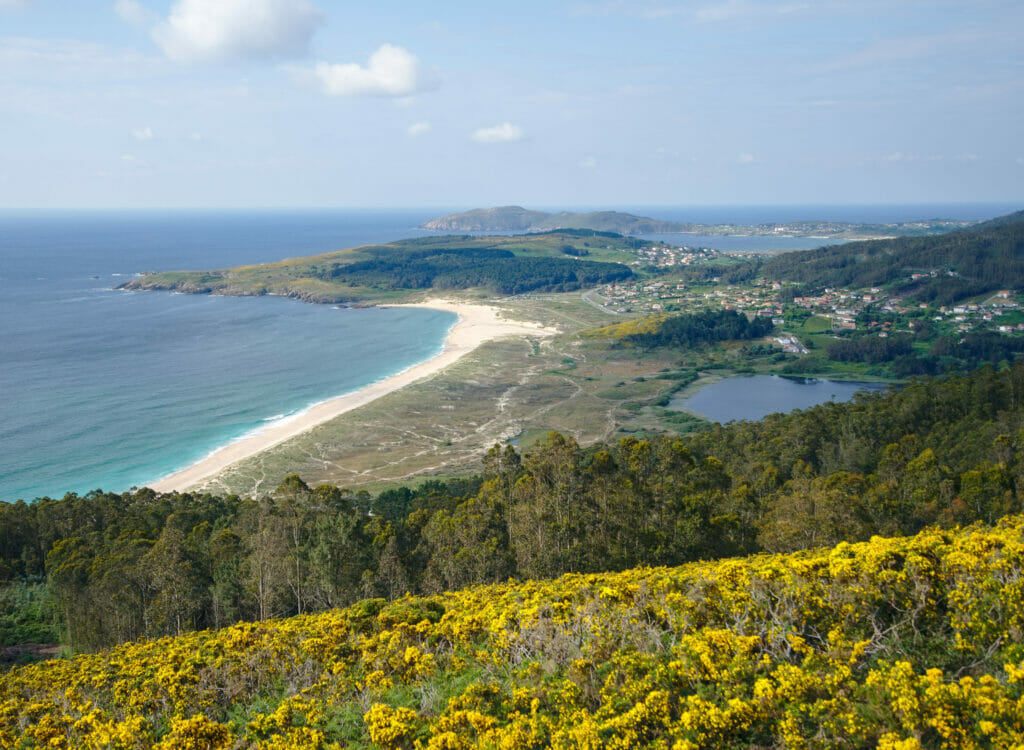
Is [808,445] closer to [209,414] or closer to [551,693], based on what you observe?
[551,693]

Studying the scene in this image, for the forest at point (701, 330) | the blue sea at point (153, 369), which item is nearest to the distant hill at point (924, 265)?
the forest at point (701, 330)

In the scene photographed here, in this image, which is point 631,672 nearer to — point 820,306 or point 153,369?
point 153,369

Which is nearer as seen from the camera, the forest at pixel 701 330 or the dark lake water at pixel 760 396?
the dark lake water at pixel 760 396

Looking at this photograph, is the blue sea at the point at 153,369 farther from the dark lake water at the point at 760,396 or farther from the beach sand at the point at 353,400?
the dark lake water at the point at 760,396

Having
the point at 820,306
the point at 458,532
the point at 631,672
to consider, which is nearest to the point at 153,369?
the point at 458,532

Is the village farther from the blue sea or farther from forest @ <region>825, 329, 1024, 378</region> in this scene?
the blue sea

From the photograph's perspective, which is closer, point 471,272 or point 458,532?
point 458,532
